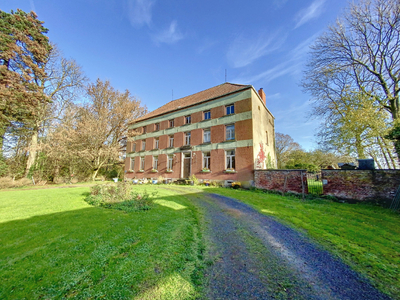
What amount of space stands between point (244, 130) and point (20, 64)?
2372 centimetres

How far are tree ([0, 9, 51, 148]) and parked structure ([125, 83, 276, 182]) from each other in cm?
1234

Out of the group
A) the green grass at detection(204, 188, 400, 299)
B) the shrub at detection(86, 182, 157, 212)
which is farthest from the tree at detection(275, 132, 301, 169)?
the shrub at detection(86, 182, 157, 212)

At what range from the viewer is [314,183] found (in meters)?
10.1

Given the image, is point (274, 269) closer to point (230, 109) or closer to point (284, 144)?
point (230, 109)

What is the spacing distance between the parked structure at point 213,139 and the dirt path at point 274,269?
9.78 meters

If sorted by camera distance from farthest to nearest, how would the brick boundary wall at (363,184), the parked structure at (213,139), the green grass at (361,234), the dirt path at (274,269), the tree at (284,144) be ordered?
the tree at (284,144)
the parked structure at (213,139)
the brick boundary wall at (363,184)
the green grass at (361,234)
the dirt path at (274,269)

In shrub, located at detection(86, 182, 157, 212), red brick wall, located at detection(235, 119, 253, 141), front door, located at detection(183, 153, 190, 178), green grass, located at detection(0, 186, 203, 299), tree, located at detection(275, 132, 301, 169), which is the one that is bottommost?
green grass, located at detection(0, 186, 203, 299)

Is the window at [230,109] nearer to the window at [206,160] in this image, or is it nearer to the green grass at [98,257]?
the window at [206,160]

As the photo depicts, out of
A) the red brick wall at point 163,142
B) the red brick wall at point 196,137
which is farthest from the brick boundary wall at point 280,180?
the red brick wall at point 163,142

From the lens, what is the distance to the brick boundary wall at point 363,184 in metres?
7.85

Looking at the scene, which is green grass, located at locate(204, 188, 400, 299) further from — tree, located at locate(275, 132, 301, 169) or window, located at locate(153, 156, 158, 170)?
tree, located at locate(275, 132, 301, 169)

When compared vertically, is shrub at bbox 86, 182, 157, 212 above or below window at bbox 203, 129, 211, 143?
below

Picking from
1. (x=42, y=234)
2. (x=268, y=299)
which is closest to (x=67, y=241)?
→ (x=42, y=234)

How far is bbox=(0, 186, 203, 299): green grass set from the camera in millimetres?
2240
